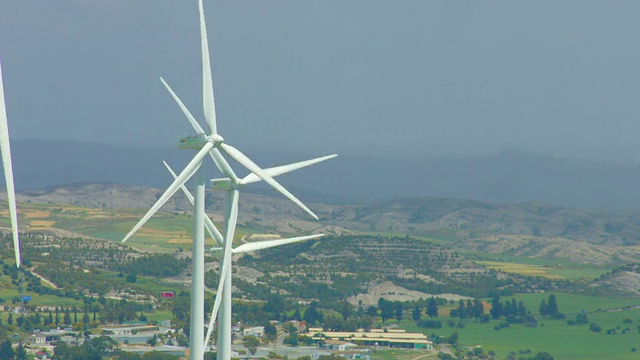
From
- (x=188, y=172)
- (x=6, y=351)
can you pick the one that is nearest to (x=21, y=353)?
(x=6, y=351)

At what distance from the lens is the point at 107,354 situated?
17350 cm

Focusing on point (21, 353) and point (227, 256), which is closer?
point (227, 256)

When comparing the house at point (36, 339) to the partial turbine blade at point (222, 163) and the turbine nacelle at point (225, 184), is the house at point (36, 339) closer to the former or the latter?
the turbine nacelle at point (225, 184)

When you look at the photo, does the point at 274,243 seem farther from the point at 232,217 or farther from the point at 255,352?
the point at 255,352

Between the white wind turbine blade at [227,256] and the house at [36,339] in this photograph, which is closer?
the white wind turbine blade at [227,256]

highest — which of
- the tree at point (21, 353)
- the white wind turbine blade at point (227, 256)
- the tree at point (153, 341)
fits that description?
the white wind turbine blade at point (227, 256)

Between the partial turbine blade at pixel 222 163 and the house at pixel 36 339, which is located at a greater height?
the partial turbine blade at pixel 222 163

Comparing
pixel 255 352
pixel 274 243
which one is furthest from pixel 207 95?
pixel 255 352

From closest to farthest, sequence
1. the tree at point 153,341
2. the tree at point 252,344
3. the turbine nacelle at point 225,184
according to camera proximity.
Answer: the turbine nacelle at point 225,184 < the tree at point 252,344 < the tree at point 153,341

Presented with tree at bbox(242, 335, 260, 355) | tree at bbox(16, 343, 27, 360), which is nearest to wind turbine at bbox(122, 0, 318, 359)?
tree at bbox(16, 343, 27, 360)

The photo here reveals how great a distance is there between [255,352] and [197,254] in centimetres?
10235

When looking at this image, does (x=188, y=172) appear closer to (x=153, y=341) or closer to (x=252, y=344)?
(x=153, y=341)

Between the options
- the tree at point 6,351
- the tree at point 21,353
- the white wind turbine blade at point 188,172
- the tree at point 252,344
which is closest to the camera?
the white wind turbine blade at point 188,172

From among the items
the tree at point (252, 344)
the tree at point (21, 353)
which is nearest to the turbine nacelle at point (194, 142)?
the tree at point (21, 353)
